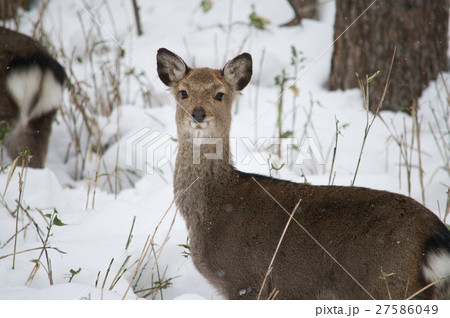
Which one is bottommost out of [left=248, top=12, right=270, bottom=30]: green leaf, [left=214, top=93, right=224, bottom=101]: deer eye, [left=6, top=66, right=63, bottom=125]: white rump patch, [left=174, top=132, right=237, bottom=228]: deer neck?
[left=174, top=132, right=237, bottom=228]: deer neck

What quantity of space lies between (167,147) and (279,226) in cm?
294

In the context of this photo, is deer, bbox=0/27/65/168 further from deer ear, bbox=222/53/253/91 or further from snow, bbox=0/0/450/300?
deer ear, bbox=222/53/253/91

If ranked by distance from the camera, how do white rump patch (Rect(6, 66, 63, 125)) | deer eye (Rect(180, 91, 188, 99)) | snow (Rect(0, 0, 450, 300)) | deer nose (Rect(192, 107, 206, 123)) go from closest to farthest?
deer nose (Rect(192, 107, 206, 123))
snow (Rect(0, 0, 450, 300))
deer eye (Rect(180, 91, 188, 99))
white rump patch (Rect(6, 66, 63, 125))

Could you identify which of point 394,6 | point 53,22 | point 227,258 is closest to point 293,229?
point 227,258

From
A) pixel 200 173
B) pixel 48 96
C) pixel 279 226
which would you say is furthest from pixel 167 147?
pixel 279 226

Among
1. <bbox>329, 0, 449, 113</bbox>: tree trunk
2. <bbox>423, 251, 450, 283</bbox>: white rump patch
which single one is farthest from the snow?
<bbox>423, 251, 450, 283</bbox>: white rump patch

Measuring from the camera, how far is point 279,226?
145 inches

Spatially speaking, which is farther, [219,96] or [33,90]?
[33,90]

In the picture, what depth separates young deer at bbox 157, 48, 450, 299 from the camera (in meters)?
3.21

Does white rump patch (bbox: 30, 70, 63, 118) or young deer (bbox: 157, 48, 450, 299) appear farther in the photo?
white rump patch (bbox: 30, 70, 63, 118)

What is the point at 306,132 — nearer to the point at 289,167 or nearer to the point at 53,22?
the point at 289,167

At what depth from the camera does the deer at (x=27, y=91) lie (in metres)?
5.96

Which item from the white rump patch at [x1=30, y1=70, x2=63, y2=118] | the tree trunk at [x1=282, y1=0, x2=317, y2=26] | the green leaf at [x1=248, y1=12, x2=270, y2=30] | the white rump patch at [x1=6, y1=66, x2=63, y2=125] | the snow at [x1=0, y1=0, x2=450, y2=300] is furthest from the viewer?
the tree trunk at [x1=282, y1=0, x2=317, y2=26]

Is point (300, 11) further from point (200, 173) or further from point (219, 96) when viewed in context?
point (200, 173)
